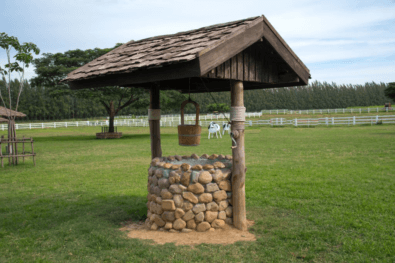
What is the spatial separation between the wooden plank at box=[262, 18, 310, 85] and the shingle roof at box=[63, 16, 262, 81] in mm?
268

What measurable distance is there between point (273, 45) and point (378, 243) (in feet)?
10.9

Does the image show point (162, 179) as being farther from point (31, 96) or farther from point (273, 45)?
point (31, 96)

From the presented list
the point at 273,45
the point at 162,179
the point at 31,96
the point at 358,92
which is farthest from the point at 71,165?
the point at 358,92

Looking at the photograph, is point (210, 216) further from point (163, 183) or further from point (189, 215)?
point (163, 183)

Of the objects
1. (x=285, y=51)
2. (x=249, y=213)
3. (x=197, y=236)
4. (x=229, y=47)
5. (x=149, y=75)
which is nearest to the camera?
(x=229, y=47)

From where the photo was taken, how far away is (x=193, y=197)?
5.22m

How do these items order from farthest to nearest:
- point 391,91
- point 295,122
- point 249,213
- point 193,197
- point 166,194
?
point 295,122
point 391,91
point 249,213
point 166,194
point 193,197

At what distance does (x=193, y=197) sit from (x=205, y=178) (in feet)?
1.15

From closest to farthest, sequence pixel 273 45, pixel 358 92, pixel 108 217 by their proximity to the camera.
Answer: pixel 273 45, pixel 108 217, pixel 358 92

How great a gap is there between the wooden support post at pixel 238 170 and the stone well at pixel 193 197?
0.12 meters

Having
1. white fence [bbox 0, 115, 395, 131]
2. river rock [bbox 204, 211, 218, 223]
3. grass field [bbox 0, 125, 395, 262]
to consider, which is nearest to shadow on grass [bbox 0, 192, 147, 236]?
grass field [bbox 0, 125, 395, 262]

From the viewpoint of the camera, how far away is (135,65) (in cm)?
492

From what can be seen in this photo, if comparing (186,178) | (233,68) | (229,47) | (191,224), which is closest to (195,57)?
(229,47)

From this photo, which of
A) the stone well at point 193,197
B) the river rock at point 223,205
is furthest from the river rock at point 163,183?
the river rock at point 223,205
